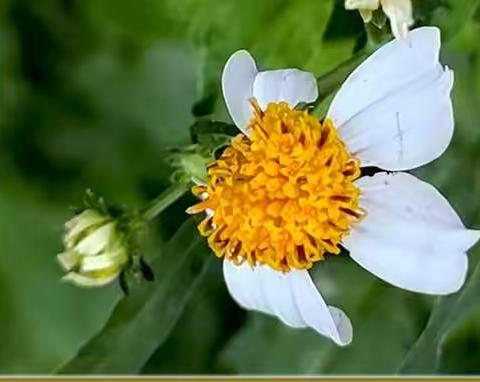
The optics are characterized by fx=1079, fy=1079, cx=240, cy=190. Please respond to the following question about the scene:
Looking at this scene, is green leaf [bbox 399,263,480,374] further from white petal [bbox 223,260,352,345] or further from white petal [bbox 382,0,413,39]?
white petal [bbox 382,0,413,39]

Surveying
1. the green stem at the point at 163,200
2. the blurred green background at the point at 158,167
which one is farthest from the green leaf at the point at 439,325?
the green stem at the point at 163,200

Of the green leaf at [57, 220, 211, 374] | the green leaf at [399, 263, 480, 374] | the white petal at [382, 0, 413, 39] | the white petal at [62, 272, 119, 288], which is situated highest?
the white petal at [382, 0, 413, 39]

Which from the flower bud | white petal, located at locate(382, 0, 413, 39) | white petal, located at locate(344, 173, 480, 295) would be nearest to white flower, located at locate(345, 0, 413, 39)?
white petal, located at locate(382, 0, 413, 39)

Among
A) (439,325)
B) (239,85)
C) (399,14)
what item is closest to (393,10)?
(399,14)

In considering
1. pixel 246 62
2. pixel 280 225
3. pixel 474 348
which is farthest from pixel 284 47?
pixel 474 348

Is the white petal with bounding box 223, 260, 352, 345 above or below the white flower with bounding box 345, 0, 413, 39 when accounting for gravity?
below

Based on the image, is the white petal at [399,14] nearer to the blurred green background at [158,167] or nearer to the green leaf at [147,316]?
the blurred green background at [158,167]

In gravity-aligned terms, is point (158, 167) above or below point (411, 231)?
above

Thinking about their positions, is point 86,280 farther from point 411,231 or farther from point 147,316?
point 411,231
